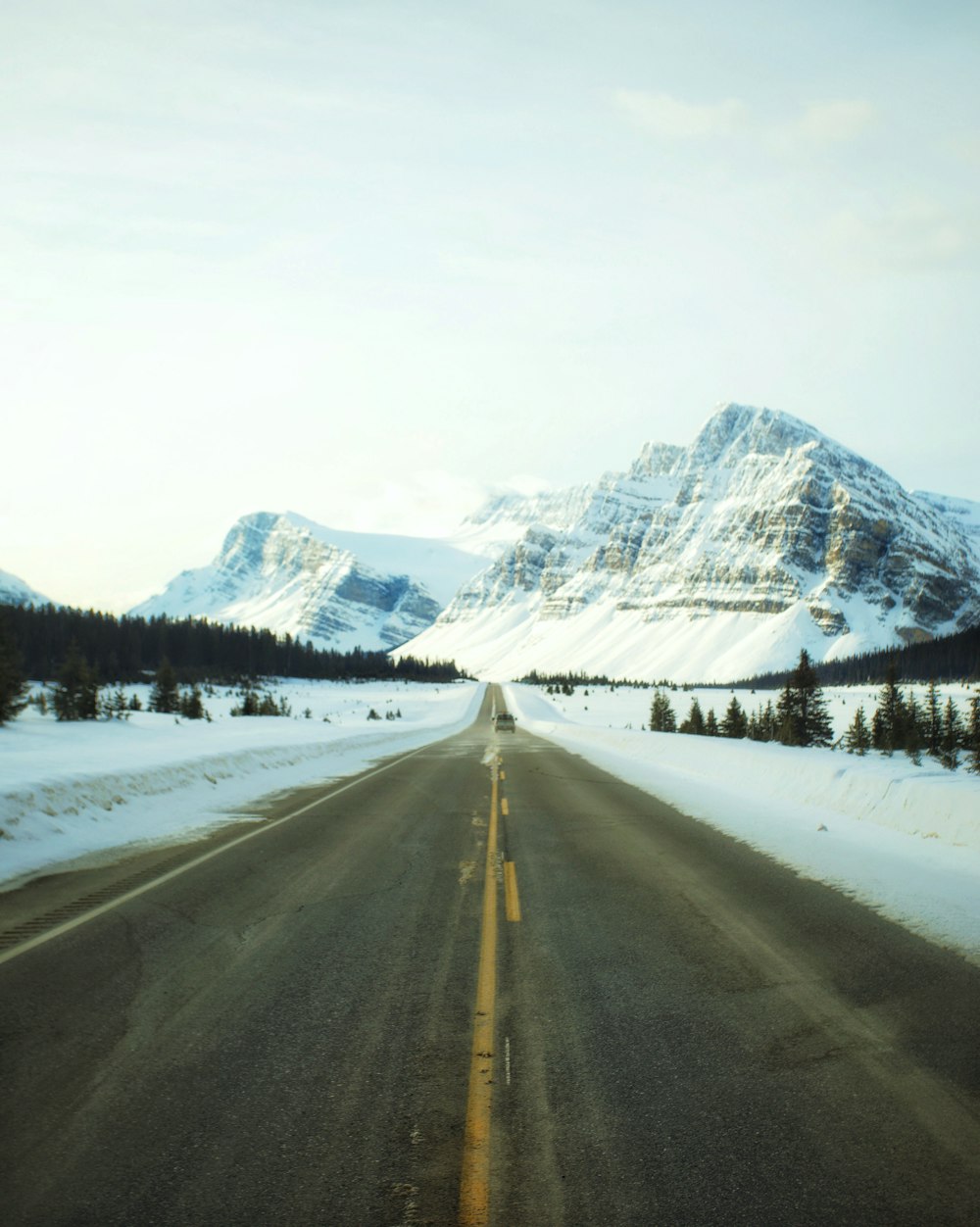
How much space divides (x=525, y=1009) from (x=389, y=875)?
415 centimetres

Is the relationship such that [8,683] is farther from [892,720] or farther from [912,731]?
[892,720]

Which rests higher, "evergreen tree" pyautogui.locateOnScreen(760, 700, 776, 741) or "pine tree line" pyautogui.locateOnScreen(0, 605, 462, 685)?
"pine tree line" pyautogui.locateOnScreen(0, 605, 462, 685)

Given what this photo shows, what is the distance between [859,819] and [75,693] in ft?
117

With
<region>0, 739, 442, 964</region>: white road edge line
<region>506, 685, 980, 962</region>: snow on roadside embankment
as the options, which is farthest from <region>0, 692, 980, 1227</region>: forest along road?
<region>506, 685, 980, 962</region>: snow on roadside embankment

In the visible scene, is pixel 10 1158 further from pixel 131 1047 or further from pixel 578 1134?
pixel 578 1134

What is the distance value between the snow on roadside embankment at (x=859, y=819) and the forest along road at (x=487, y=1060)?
2.18ft

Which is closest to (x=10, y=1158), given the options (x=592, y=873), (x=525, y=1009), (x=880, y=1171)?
(x=525, y=1009)

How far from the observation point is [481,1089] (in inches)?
162

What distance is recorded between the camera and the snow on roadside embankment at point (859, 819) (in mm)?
7961

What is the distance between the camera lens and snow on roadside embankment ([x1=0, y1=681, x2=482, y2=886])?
10.6 m

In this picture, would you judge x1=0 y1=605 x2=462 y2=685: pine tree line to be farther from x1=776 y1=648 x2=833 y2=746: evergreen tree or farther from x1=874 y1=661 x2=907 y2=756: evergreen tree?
x1=874 y1=661 x2=907 y2=756: evergreen tree

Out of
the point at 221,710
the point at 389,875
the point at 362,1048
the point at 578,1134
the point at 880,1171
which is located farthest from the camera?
the point at 221,710

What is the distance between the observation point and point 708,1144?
366 cm

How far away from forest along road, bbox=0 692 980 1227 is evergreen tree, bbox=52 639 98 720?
3106 cm
